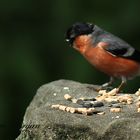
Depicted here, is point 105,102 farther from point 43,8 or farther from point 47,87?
point 43,8

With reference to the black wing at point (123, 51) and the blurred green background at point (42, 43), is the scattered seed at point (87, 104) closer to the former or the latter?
the black wing at point (123, 51)

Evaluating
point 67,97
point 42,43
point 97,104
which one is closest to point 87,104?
point 97,104

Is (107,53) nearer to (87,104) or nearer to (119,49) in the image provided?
(119,49)

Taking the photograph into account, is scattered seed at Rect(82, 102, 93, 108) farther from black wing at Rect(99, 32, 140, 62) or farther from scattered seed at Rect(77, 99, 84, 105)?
black wing at Rect(99, 32, 140, 62)

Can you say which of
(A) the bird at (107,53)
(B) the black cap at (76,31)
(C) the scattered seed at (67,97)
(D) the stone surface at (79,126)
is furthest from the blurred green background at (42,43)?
(D) the stone surface at (79,126)

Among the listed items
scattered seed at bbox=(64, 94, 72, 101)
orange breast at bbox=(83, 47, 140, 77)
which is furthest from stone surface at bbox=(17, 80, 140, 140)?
orange breast at bbox=(83, 47, 140, 77)

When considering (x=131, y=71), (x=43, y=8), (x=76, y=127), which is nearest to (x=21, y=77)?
(x=43, y=8)
